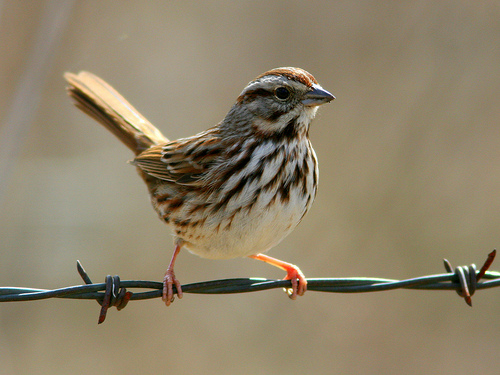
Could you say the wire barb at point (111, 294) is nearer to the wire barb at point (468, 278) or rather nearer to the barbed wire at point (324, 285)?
the barbed wire at point (324, 285)

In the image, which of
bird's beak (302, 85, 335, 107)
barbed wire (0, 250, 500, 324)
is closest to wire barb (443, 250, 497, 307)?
barbed wire (0, 250, 500, 324)

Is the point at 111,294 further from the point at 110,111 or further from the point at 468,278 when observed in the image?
the point at 110,111

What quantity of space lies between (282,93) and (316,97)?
0.74 feet

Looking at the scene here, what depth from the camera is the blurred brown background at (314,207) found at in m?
6.90

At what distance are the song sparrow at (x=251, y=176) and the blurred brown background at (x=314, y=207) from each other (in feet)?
9.21

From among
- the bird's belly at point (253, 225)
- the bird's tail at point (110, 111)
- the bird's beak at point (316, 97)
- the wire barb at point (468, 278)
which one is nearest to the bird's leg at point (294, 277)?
the bird's belly at point (253, 225)

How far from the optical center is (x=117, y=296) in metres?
3.01

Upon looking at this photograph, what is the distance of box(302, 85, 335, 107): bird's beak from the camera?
12.6 feet

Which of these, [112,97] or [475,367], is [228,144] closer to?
[112,97]

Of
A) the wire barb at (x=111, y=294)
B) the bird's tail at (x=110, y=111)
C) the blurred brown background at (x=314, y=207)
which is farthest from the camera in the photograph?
the blurred brown background at (x=314, y=207)

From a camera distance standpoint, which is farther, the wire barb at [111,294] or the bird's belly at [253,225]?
the bird's belly at [253,225]

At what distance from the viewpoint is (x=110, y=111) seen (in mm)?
5133

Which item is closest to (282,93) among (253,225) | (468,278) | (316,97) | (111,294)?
(316,97)

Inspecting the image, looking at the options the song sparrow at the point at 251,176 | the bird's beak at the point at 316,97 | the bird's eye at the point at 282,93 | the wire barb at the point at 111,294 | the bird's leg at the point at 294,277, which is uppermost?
the bird's eye at the point at 282,93
